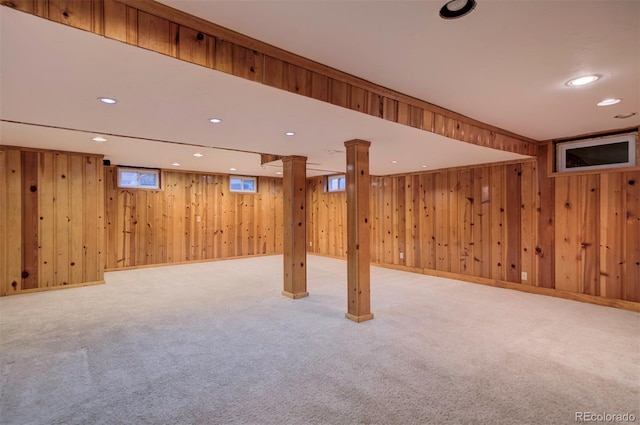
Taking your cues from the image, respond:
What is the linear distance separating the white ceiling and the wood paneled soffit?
54 mm

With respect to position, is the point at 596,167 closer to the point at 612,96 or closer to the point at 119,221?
the point at 612,96

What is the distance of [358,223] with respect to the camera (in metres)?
3.43

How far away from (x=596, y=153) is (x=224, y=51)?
15.3 feet

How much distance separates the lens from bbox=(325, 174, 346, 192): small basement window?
800 cm

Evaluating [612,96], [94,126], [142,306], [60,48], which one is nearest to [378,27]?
[60,48]

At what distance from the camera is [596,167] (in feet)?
13.5

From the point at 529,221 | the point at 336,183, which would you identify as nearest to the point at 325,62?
the point at 529,221

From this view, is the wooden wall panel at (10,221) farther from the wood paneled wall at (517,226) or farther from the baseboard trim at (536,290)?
the baseboard trim at (536,290)

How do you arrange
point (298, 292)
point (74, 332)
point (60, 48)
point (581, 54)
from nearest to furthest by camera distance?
point (60, 48) < point (581, 54) < point (74, 332) < point (298, 292)

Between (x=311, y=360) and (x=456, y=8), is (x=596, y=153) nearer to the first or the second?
(x=456, y=8)

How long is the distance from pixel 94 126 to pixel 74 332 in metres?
2.05

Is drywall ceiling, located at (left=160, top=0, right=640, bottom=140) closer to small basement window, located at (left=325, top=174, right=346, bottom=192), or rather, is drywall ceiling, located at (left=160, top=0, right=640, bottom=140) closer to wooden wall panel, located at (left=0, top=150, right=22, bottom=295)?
wooden wall panel, located at (left=0, top=150, right=22, bottom=295)

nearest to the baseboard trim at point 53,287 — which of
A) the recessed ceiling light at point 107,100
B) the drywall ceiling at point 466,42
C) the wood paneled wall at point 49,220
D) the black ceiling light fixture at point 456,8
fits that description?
the wood paneled wall at point 49,220

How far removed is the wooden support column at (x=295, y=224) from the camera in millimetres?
4418
